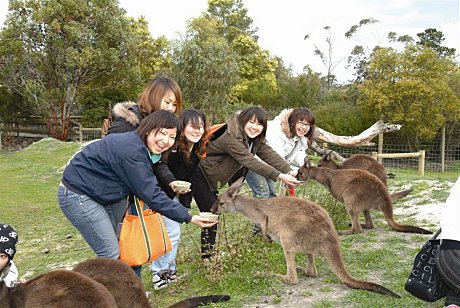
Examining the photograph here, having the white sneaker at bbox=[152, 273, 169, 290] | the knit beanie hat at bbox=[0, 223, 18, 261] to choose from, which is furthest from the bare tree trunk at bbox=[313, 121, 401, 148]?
the knit beanie hat at bbox=[0, 223, 18, 261]

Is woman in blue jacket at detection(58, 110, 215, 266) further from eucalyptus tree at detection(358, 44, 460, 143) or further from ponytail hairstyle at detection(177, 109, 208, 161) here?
eucalyptus tree at detection(358, 44, 460, 143)

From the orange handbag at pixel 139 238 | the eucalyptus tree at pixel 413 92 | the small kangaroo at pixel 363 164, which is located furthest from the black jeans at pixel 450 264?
the eucalyptus tree at pixel 413 92

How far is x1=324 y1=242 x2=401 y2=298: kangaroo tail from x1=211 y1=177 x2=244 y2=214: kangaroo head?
110 cm

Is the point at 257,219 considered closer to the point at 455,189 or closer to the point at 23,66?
the point at 455,189

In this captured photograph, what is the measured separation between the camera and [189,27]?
79.5 feet

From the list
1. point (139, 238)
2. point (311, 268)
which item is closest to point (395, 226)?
point (311, 268)

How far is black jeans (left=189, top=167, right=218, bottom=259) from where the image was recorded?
14.5 feet

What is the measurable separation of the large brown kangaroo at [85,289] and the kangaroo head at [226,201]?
4.05 ft

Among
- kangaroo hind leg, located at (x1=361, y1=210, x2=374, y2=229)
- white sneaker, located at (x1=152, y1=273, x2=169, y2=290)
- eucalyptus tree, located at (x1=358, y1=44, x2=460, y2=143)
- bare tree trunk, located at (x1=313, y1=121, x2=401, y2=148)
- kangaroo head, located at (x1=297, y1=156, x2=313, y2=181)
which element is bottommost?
white sneaker, located at (x1=152, y1=273, x2=169, y2=290)

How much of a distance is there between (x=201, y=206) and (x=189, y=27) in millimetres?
20810

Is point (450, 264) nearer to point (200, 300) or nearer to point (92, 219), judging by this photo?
point (200, 300)

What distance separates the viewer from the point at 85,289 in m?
2.81

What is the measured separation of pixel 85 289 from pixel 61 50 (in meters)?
18.5

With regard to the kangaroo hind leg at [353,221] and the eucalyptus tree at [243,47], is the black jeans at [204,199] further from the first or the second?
the eucalyptus tree at [243,47]
